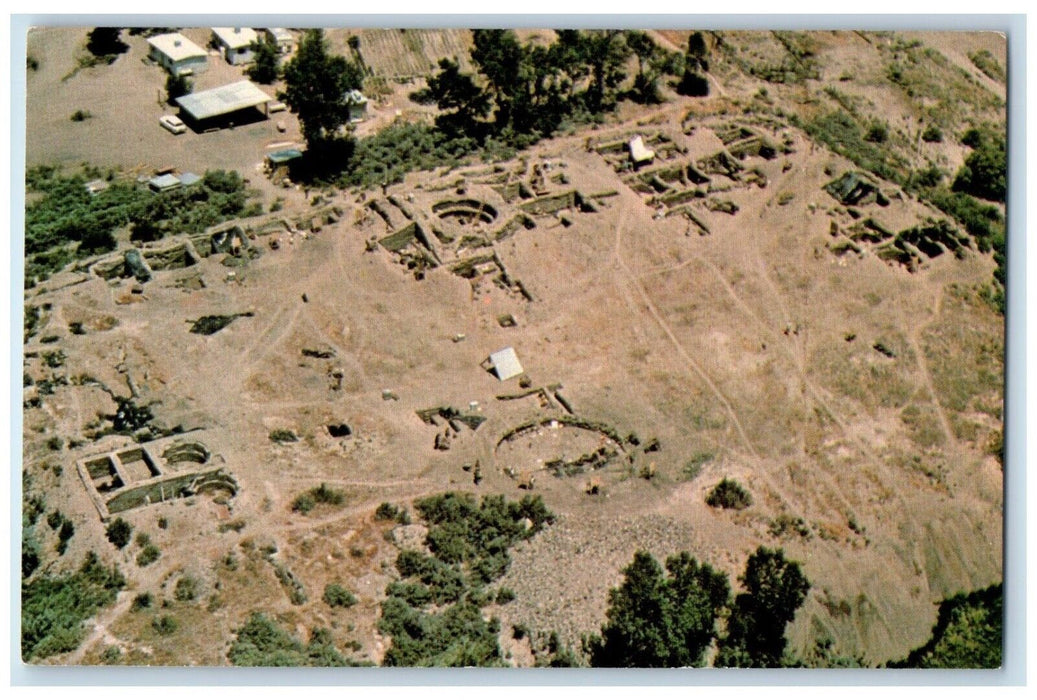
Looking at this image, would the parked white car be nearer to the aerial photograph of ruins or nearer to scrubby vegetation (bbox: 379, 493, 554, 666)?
the aerial photograph of ruins

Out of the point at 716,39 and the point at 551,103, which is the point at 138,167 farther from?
the point at 716,39

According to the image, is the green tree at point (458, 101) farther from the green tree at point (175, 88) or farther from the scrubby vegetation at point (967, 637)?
the scrubby vegetation at point (967, 637)

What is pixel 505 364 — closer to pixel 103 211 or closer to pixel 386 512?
pixel 386 512

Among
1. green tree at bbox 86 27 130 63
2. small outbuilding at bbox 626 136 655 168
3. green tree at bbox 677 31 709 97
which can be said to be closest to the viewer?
green tree at bbox 86 27 130 63

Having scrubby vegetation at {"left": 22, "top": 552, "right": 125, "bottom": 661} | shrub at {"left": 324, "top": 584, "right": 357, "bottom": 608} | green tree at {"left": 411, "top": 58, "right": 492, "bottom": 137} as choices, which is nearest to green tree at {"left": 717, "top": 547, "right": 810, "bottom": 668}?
shrub at {"left": 324, "top": 584, "right": 357, "bottom": 608}

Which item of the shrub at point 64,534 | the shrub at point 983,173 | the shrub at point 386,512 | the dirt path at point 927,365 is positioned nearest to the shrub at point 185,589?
the shrub at point 64,534

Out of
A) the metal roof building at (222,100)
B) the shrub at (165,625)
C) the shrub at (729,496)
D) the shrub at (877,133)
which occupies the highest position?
the metal roof building at (222,100)

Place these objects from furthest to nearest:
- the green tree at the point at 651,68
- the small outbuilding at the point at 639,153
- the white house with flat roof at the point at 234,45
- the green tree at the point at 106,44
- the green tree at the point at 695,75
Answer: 1. the green tree at the point at 695,75
2. the green tree at the point at 651,68
3. the white house with flat roof at the point at 234,45
4. the small outbuilding at the point at 639,153
5. the green tree at the point at 106,44
